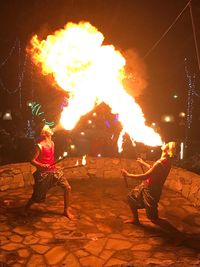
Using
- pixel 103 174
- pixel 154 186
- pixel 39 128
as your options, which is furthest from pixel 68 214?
pixel 39 128

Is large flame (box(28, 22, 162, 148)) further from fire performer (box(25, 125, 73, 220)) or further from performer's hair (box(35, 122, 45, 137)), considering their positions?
performer's hair (box(35, 122, 45, 137))

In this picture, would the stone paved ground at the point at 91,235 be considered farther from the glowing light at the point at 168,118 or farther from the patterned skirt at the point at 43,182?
the glowing light at the point at 168,118

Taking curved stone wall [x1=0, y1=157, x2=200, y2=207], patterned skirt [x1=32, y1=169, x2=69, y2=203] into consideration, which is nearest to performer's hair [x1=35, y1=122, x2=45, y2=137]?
curved stone wall [x1=0, y1=157, x2=200, y2=207]

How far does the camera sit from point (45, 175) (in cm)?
876

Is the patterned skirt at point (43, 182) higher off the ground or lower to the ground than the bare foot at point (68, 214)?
higher

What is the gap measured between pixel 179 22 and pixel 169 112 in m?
13.4

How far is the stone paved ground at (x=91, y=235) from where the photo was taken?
645cm

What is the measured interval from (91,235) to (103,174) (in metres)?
6.22

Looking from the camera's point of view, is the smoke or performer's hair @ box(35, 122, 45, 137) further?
performer's hair @ box(35, 122, 45, 137)

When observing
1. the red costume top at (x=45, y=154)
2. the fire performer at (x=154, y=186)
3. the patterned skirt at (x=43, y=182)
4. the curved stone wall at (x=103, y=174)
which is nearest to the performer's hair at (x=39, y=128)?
the curved stone wall at (x=103, y=174)

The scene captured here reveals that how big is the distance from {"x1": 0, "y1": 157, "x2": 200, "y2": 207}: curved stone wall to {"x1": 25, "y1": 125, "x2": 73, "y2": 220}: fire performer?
2530 mm

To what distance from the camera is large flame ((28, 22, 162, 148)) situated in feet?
32.1

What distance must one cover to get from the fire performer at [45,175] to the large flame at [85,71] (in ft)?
3.24

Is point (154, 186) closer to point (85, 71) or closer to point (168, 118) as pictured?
point (85, 71)
